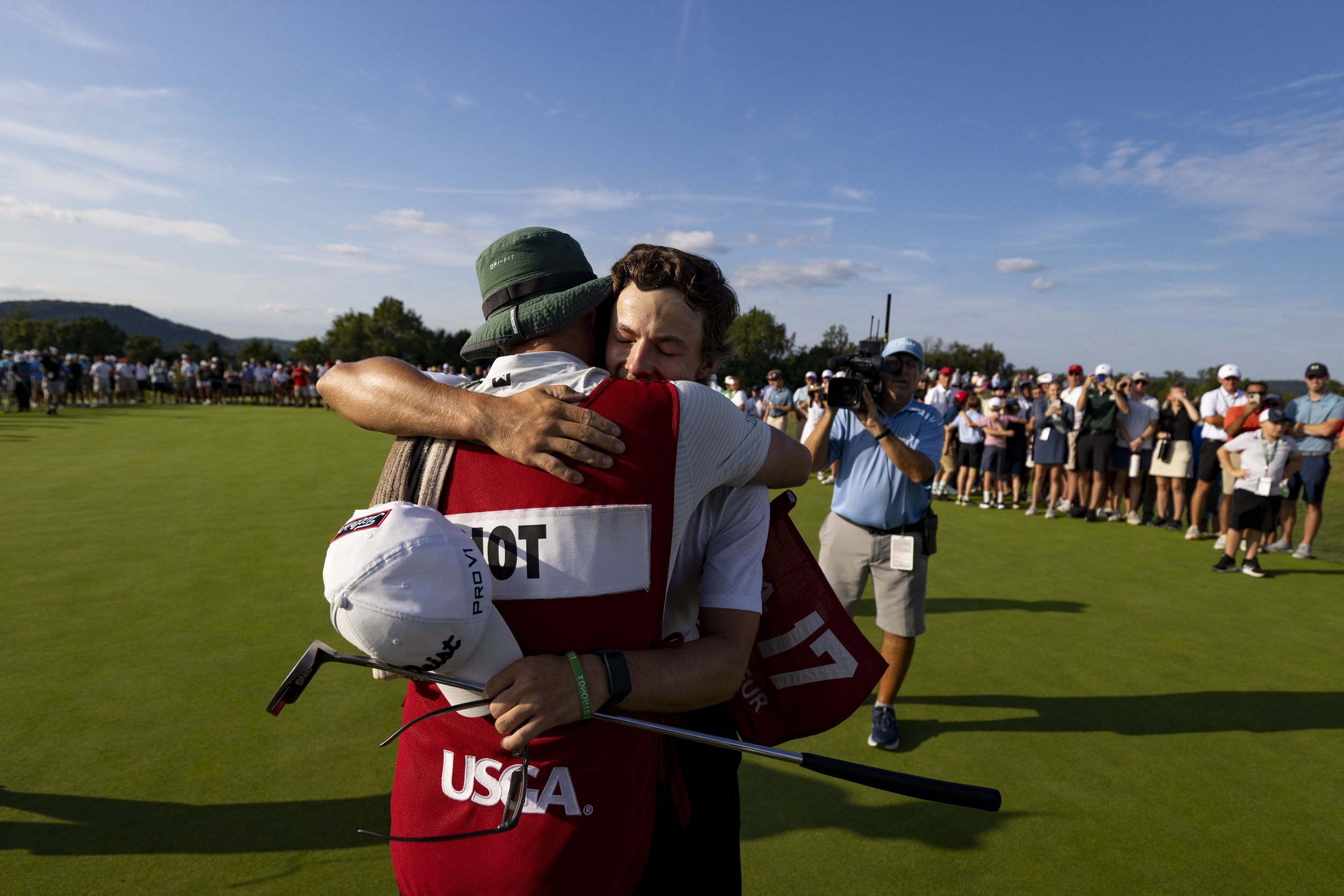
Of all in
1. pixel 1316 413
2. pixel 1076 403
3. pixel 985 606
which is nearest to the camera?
pixel 985 606

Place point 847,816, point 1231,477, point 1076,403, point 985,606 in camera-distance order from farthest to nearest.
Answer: point 1076,403
point 1231,477
point 985,606
point 847,816

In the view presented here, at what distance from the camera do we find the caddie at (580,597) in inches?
47.5

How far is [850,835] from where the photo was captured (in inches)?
127

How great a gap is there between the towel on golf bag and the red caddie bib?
0.60 m

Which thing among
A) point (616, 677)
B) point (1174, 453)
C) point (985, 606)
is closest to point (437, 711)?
point (616, 677)

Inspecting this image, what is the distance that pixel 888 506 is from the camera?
4.22 m

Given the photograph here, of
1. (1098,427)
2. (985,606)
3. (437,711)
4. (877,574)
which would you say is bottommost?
(985,606)

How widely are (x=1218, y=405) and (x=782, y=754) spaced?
11671 mm

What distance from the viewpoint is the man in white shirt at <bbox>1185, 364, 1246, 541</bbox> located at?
9961 millimetres

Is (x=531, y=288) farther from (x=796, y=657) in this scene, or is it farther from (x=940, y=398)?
(x=940, y=398)

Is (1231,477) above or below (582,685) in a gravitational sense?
above

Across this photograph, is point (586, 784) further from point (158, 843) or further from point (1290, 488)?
point (1290, 488)

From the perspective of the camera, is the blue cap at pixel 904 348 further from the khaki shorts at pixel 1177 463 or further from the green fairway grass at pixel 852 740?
the khaki shorts at pixel 1177 463

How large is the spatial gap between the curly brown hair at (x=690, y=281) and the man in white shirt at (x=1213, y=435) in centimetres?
1085
